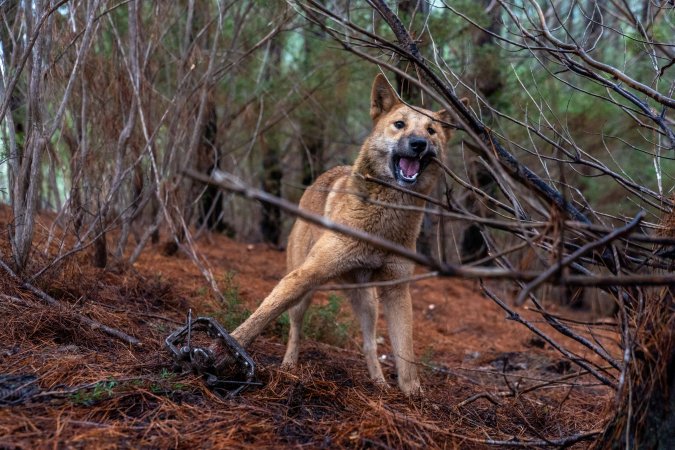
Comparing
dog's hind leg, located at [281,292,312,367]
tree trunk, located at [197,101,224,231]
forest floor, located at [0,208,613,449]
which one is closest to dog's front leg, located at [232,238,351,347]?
forest floor, located at [0,208,613,449]

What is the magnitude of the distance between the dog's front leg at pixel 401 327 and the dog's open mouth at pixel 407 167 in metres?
0.80

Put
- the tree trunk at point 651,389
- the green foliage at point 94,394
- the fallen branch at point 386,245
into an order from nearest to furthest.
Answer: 1. the fallen branch at point 386,245
2. the tree trunk at point 651,389
3. the green foliage at point 94,394

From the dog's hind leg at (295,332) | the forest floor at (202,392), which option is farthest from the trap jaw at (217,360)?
the dog's hind leg at (295,332)

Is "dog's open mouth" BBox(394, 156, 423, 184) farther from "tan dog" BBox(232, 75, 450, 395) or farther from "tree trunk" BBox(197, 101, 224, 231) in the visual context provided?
"tree trunk" BBox(197, 101, 224, 231)

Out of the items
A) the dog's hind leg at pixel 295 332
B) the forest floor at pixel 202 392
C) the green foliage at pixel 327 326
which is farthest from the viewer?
the green foliage at pixel 327 326

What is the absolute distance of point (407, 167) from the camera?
4.73 m

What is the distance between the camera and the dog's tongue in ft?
15.5

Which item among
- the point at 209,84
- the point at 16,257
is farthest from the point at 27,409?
the point at 209,84

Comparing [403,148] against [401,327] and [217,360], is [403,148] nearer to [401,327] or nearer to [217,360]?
[401,327]

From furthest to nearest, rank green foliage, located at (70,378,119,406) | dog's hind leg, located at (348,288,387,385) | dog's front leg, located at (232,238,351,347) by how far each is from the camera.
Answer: dog's hind leg, located at (348,288,387,385) → dog's front leg, located at (232,238,351,347) → green foliage, located at (70,378,119,406)

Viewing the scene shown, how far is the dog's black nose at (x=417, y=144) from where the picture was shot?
15.2ft

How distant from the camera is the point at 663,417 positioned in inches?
101

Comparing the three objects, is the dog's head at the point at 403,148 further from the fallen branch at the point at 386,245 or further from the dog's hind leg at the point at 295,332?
the fallen branch at the point at 386,245

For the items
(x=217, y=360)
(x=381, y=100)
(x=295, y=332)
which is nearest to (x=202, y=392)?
(x=217, y=360)
